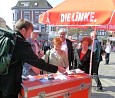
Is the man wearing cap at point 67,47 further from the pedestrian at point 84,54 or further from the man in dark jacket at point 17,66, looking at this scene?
the man in dark jacket at point 17,66

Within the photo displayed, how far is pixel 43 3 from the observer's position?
72.8m

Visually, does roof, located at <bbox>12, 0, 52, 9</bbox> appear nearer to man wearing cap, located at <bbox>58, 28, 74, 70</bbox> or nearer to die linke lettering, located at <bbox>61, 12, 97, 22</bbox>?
man wearing cap, located at <bbox>58, 28, 74, 70</bbox>

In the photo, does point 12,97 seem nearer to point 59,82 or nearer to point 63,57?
point 59,82

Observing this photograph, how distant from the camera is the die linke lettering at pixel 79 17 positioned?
180 inches

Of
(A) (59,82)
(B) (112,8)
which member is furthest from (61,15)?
(A) (59,82)

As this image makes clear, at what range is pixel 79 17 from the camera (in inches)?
185

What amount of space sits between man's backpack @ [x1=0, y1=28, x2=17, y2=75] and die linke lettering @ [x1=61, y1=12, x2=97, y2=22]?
1544 mm

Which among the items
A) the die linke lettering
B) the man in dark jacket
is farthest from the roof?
the man in dark jacket

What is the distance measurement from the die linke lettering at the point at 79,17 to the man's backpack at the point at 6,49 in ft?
5.06

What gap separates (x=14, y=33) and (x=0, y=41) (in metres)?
0.19

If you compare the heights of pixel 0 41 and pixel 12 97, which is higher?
pixel 0 41

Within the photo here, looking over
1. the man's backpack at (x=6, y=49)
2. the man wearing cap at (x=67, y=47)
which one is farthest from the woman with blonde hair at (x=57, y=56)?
the man's backpack at (x=6, y=49)

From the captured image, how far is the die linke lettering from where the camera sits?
180 inches

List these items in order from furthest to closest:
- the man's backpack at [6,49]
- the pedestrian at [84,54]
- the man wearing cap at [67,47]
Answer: the pedestrian at [84,54], the man wearing cap at [67,47], the man's backpack at [6,49]
